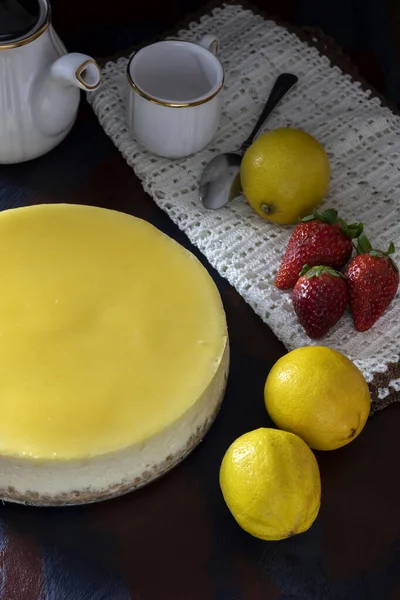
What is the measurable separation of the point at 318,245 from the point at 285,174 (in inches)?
4.4

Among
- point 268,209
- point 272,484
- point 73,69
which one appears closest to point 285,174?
point 268,209

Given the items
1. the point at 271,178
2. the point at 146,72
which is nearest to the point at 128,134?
the point at 146,72

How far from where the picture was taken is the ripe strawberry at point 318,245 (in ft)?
3.31

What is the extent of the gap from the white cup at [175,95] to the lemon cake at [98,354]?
182 millimetres

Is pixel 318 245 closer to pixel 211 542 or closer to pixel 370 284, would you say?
pixel 370 284

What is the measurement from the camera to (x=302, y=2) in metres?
1.38

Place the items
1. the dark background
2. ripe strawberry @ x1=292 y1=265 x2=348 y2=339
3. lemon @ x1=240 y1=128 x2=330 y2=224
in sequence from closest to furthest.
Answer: ripe strawberry @ x1=292 y1=265 x2=348 y2=339 → lemon @ x1=240 y1=128 x2=330 y2=224 → the dark background

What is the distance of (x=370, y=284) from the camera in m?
0.97

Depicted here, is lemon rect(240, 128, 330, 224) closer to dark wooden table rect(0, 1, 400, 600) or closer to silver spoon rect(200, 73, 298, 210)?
silver spoon rect(200, 73, 298, 210)

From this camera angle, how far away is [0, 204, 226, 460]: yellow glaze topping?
83cm

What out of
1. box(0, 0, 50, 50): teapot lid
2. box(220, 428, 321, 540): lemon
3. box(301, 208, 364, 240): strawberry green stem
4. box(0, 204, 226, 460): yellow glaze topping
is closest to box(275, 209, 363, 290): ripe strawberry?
box(301, 208, 364, 240): strawberry green stem

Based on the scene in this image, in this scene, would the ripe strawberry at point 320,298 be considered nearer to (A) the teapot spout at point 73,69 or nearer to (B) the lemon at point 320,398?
(B) the lemon at point 320,398

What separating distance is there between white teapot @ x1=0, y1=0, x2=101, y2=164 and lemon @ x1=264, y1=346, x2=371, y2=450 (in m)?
0.43

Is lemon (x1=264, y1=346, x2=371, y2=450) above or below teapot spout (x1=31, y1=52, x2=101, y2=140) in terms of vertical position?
below
